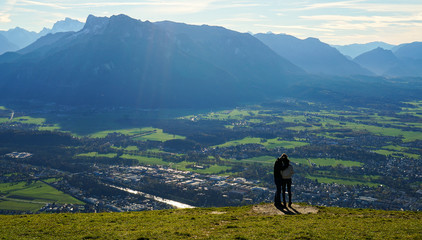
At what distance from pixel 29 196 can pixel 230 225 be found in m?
123

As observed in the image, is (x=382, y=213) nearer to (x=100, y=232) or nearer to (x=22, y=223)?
(x=100, y=232)

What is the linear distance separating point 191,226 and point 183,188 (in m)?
101

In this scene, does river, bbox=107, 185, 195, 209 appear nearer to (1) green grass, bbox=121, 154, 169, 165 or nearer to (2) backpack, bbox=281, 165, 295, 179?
(1) green grass, bbox=121, 154, 169, 165

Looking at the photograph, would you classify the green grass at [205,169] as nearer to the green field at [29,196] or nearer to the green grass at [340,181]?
the green grass at [340,181]

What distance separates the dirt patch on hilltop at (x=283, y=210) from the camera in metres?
Result: 42.9

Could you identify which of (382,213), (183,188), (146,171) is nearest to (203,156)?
(146,171)

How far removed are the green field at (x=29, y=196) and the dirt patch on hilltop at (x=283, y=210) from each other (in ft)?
322

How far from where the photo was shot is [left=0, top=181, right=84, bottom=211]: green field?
124312 millimetres

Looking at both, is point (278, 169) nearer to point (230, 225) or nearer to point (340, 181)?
point (230, 225)

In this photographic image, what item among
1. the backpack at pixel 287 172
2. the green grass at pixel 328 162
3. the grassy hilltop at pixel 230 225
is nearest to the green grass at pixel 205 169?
the green grass at pixel 328 162

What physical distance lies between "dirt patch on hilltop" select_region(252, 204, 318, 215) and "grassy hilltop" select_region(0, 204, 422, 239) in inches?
4.7

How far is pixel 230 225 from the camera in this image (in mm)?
36500

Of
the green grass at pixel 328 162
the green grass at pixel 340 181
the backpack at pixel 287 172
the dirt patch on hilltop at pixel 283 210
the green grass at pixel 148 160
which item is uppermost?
the backpack at pixel 287 172

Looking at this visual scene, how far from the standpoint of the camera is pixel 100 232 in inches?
1400
